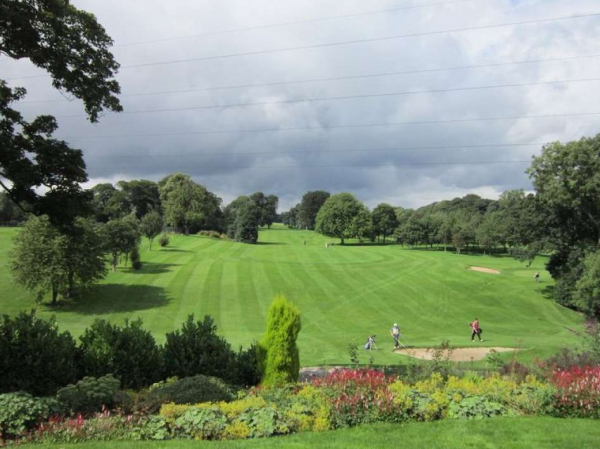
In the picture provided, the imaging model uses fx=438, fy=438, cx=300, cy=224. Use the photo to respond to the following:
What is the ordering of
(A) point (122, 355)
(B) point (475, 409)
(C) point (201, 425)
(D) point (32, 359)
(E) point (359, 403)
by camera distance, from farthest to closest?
(A) point (122, 355) → (D) point (32, 359) → (B) point (475, 409) → (E) point (359, 403) → (C) point (201, 425)

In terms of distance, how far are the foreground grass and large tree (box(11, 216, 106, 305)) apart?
2871 centimetres

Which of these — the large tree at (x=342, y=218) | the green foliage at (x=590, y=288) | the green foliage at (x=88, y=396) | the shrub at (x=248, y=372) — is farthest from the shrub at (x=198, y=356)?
the large tree at (x=342, y=218)

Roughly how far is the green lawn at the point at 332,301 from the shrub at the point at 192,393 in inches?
440

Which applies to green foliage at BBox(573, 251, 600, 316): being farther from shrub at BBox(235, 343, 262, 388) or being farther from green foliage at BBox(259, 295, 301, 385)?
shrub at BBox(235, 343, 262, 388)

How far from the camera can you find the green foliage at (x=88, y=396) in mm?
8289

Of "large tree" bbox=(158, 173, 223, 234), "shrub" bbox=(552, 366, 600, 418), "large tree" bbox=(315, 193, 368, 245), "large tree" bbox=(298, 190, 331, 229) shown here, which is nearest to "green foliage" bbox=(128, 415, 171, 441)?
"shrub" bbox=(552, 366, 600, 418)

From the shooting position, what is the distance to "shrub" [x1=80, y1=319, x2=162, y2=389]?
11195 millimetres

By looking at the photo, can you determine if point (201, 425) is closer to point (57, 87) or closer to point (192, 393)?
point (192, 393)

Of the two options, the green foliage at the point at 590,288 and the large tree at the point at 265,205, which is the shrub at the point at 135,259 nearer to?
the green foliage at the point at 590,288

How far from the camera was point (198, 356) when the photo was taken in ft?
39.4

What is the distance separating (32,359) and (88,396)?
9.91ft

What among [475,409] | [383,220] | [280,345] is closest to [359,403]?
[475,409]

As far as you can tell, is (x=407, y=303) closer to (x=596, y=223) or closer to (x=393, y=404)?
(x=596, y=223)

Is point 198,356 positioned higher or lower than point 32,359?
lower
